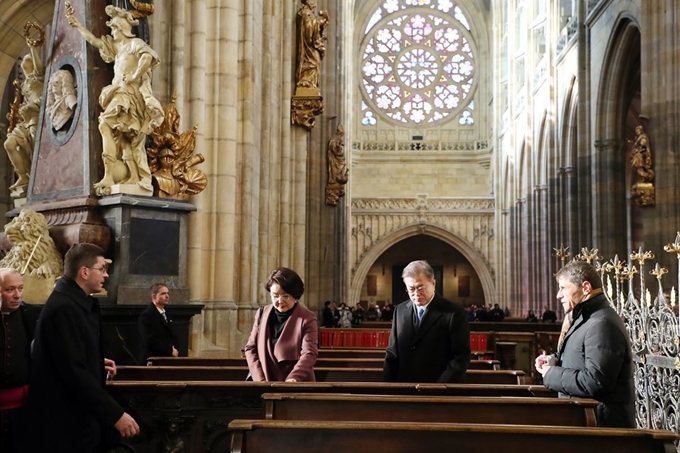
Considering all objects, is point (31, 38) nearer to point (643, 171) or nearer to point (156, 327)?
point (156, 327)

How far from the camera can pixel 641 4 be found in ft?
58.4

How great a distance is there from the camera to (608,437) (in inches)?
138

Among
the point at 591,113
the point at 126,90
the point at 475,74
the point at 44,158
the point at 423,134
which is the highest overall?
the point at 475,74

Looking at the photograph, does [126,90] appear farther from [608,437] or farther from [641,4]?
[641,4]

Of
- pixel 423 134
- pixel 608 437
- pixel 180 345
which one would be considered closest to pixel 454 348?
pixel 608 437

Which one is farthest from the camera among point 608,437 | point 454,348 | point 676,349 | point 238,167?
point 238,167

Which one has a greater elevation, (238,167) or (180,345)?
(238,167)

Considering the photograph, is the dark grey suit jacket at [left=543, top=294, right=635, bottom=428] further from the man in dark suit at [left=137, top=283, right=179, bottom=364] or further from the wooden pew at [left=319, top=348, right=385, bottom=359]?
the wooden pew at [left=319, top=348, right=385, bottom=359]

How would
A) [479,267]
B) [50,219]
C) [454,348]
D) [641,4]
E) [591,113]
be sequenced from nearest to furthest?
[454,348] → [50,219] → [641,4] → [591,113] → [479,267]

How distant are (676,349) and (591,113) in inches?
656

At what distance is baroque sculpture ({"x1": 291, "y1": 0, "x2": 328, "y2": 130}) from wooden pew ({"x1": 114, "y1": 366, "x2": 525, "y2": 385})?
358 inches

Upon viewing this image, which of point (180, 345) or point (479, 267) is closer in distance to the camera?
point (180, 345)

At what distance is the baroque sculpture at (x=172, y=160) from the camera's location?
7.97 metres

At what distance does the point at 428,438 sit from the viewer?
3611 mm
